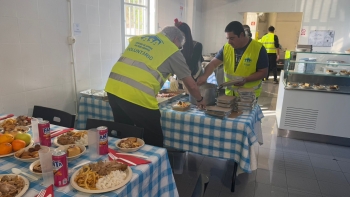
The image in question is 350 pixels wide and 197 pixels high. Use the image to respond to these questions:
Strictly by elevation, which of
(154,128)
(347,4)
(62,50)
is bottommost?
(154,128)

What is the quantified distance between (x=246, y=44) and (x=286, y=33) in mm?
8176

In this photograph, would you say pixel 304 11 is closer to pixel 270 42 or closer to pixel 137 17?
pixel 270 42

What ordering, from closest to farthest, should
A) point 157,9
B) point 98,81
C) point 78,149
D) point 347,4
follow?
point 78,149, point 98,81, point 157,9, point 347,4

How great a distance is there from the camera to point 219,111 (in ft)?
6.18

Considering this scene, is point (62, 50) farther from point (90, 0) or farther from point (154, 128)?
point (154, 128)

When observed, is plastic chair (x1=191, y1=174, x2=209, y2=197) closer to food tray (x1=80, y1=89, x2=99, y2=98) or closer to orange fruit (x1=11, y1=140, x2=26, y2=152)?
orange fruit (x1=11, y1=140, x2=26, y2=152)

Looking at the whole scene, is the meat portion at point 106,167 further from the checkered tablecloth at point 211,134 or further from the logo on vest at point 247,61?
the logo on vest at point 247,61

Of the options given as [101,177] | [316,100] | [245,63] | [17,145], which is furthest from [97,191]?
[316,100]

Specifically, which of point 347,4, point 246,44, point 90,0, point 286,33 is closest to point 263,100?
point 347,4

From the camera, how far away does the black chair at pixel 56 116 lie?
5.70 feet

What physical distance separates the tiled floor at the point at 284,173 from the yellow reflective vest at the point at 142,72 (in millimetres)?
975

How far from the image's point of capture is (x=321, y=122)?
10.5 feet

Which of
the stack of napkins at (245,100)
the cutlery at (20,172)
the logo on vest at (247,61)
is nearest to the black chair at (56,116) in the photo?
the cutlery at (20,172)

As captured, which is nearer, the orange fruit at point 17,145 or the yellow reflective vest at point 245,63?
the orange fruit at point 17,145
